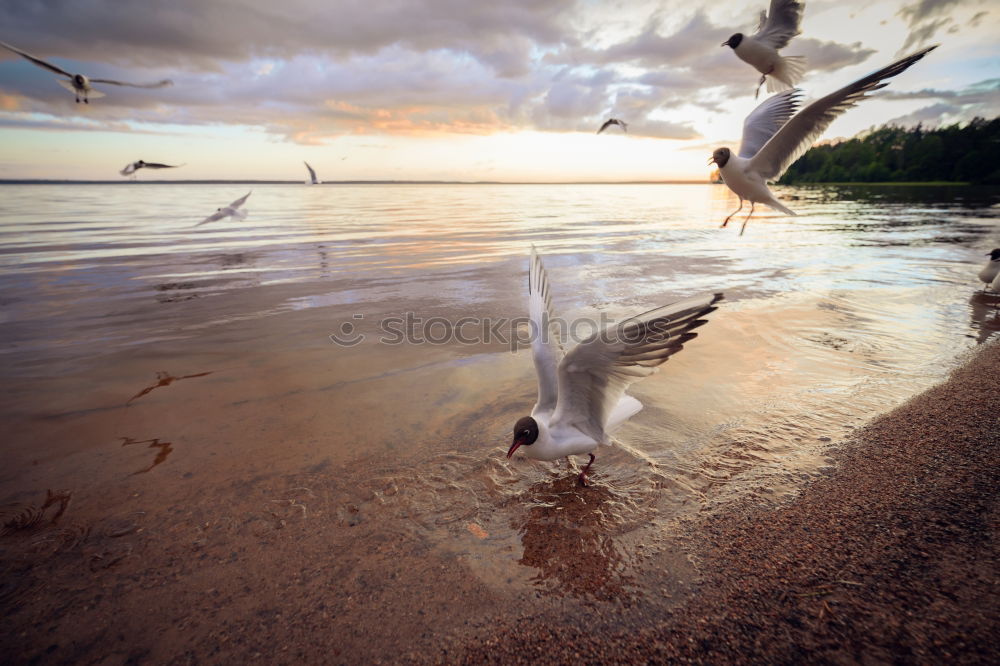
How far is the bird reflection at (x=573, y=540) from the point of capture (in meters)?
2.78

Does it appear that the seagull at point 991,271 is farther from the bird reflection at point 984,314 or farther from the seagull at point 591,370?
the seagull at point 591,370

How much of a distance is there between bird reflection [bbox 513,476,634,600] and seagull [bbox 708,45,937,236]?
11.1 feet

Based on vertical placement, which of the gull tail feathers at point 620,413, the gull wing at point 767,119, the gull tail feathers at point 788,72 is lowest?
the gull tail feathers at point 620,413

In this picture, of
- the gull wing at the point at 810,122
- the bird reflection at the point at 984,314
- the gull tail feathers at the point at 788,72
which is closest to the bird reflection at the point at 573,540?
the gull wing at the point at 810,122

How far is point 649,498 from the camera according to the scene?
3.55m

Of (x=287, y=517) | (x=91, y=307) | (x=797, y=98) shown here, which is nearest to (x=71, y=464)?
(x=287, y=517)

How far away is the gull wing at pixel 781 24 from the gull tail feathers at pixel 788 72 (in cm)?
22

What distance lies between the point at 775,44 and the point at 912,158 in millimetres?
101162

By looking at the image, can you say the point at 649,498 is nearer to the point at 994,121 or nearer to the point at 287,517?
the point at 287,517

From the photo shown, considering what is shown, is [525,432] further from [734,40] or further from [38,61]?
[38,61]

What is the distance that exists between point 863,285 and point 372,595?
11.8m

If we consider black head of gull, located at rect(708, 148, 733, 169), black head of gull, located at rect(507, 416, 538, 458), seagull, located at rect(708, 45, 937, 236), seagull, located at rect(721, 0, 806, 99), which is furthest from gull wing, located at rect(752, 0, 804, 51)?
black head of gull, located at rect(507, 416, 538, 458)

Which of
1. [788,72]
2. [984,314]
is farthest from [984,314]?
[788,72]

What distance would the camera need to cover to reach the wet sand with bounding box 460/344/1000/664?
7.29 ft
